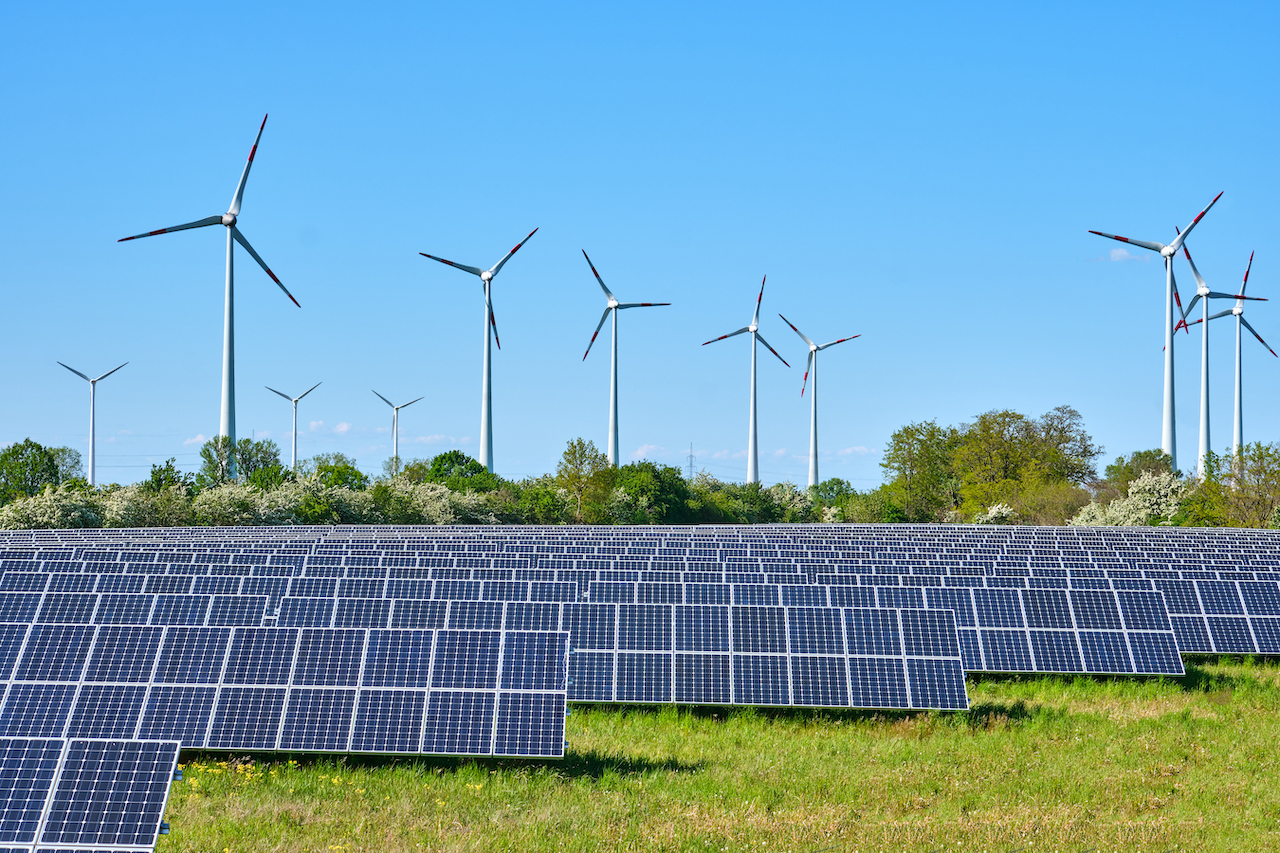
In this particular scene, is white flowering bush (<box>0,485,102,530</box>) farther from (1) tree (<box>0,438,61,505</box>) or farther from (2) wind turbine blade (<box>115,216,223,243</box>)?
(1) tree (<box>0,438,61,505</box>)

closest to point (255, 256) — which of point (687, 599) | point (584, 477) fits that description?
point (584, 477)

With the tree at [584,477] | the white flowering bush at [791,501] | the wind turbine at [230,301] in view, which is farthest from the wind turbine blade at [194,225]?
the white flowering bush at [791,501]

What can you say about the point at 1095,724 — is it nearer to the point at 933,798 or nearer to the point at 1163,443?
the point at 933,798

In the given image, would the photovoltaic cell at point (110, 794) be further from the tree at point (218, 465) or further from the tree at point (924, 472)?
the tree at point (924, 472)

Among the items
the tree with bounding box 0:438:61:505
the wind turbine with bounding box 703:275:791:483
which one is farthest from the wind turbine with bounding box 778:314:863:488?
the tree with bounding box 0:438:61:505

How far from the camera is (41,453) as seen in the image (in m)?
118

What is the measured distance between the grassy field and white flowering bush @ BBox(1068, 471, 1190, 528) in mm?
65968

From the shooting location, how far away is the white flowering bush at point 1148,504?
7950 cm

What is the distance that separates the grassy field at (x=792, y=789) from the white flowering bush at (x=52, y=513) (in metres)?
60.8

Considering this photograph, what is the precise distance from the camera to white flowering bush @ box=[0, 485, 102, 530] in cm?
6819

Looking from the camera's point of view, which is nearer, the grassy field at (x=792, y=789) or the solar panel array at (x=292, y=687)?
the grassy field at (x=792, y=789)

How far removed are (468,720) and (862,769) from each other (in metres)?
5.45

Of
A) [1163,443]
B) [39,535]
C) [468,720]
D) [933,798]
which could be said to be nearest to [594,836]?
[468,720]

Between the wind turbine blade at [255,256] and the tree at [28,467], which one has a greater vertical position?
the wind turbine blade at [255,256]
